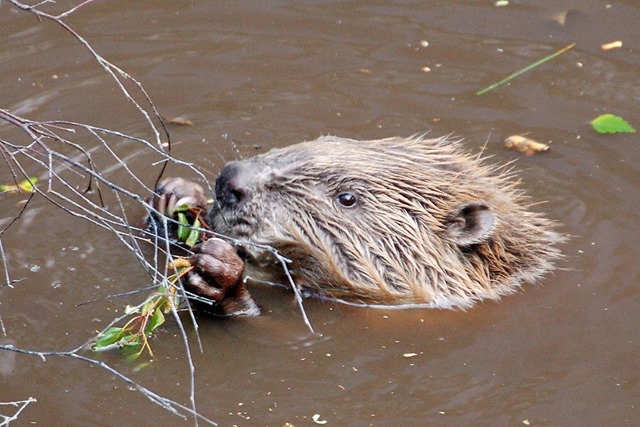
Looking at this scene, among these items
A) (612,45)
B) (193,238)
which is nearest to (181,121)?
(193,238)

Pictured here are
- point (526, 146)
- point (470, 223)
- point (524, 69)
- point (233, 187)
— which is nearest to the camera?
point (233, 187)

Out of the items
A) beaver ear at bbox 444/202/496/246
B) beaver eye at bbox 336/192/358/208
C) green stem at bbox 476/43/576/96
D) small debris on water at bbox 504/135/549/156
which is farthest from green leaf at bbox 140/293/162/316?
green stem at bbox 476/43/576/96

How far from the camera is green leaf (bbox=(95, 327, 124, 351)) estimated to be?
344 cm

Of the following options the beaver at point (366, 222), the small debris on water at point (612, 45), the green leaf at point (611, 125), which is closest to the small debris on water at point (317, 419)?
the beaver at point (366, 222)

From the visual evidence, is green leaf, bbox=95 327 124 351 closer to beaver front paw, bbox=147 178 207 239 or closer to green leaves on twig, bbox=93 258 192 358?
green leaves on twig, bbox=93 258 192 358

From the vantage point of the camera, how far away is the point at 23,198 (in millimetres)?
4465

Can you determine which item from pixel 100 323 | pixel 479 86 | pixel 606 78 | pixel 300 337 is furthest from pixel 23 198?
pixel 606 78

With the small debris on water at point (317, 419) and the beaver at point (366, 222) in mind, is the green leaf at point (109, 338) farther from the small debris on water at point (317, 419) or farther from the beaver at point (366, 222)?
the small debris on water at point (317, 419)

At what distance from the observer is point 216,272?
3.55 m

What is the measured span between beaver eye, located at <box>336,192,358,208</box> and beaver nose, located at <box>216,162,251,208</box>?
37 centimetres

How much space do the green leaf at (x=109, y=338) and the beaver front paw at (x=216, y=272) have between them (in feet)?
1.00

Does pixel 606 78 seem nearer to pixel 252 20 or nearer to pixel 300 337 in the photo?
pixel 252 20

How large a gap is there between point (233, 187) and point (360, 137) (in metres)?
1.40

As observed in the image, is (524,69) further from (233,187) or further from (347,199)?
(233,187)
